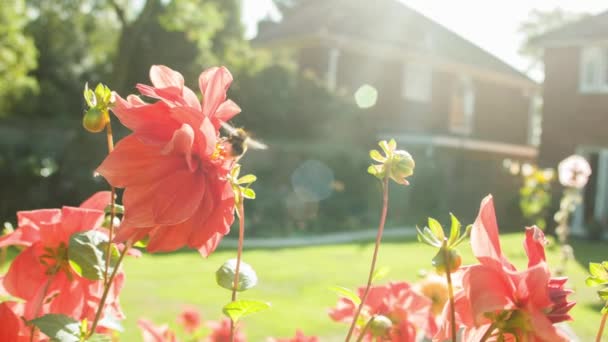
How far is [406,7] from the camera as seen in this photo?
2161 cm

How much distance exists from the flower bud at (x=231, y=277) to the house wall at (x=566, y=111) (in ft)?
50.6

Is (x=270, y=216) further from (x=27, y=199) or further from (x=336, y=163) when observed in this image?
(x=27, y=199)

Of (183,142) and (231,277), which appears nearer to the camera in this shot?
(183,142)

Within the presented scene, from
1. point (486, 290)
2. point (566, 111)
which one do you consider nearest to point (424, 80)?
point (566, 111)

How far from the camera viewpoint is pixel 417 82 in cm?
1891

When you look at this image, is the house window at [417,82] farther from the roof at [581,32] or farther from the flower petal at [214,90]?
the flower petal at [214,90]

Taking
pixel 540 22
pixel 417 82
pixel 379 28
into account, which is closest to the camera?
pixel 379 28

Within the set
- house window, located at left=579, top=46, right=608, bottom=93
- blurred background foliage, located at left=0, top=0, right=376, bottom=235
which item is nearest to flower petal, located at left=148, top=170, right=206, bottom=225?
blurred background foliage, located at left=0, top=0, right=376, bottom=235

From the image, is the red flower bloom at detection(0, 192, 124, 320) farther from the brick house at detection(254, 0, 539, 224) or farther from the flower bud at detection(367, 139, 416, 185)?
the brick house at detection(254, 0, 539, 224)

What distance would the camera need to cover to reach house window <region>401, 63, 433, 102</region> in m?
18.5

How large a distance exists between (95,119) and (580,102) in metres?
15.8

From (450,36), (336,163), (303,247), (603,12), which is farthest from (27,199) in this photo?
(450,36)

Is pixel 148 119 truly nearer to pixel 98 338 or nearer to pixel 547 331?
pixel 98 338

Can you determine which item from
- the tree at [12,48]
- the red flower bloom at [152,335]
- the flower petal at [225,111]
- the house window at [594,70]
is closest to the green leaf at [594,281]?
the flower petal at [225,111]
